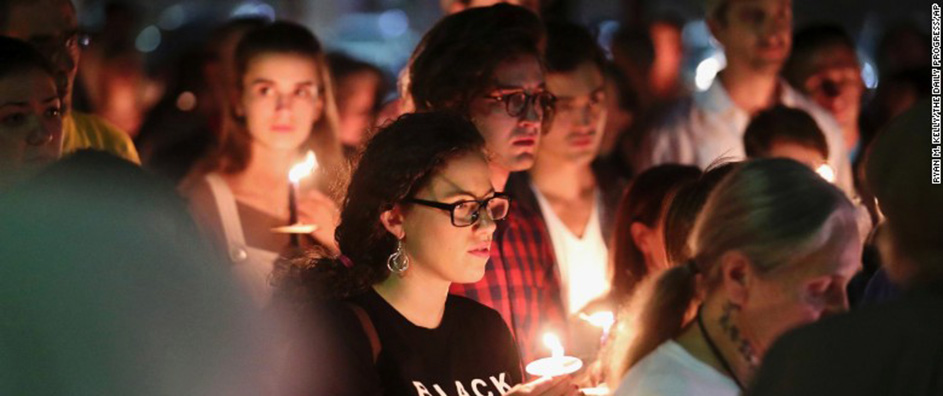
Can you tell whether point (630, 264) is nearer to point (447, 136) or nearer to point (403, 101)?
point (403, 101)

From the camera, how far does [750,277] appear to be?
2812 mm

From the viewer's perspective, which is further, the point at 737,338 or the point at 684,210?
the point at 684,210

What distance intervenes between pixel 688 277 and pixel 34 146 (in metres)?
2.01

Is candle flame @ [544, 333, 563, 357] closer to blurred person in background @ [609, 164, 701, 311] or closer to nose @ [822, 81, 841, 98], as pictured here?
blurred person in background @ [609, 164, 701, 311]

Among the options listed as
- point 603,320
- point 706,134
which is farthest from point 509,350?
point 706,134

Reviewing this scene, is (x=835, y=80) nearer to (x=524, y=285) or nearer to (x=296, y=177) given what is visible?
(x=524, y=285)

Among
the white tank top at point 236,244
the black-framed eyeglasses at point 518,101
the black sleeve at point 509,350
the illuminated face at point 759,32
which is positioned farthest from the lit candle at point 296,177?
the illuminated face at point 759,32

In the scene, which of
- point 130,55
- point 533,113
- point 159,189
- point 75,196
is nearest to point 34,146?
point 533,113

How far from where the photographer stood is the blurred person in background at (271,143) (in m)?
5.01

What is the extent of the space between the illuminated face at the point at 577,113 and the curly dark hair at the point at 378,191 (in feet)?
5.37

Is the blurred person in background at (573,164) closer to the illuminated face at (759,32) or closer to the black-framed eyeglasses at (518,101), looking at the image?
the black-framed eyeglasses at (518,101)

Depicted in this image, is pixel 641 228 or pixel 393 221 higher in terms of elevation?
pixel 393 221

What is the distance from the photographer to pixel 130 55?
8570 mm

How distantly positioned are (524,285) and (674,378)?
152cm
